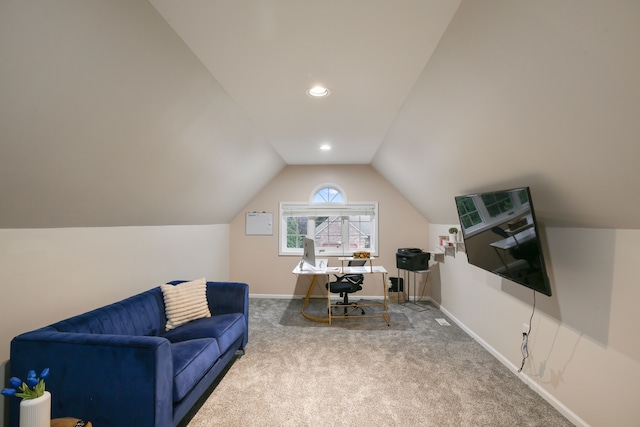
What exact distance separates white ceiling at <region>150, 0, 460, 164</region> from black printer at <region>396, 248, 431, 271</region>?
2.62 meters

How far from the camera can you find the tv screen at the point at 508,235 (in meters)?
2.02

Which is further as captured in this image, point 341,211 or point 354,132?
point 341,211

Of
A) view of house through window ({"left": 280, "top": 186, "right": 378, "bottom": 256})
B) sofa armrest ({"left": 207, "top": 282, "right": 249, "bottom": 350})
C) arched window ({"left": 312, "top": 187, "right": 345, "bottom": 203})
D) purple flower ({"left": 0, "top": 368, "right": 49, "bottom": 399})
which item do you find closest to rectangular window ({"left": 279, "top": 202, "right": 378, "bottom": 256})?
view of house through window ({"left": 280, "top": 186, "right": 378, "bottom": 256})

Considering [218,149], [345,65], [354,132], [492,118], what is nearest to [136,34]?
[345,65]

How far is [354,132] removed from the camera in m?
3.50

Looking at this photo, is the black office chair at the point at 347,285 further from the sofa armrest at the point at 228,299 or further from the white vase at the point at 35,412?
the white vase at the point at 35,412

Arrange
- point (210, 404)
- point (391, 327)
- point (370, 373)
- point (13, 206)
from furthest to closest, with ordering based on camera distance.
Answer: point (391, 327), point (370, 373), point (210, 404), point (13, 206)

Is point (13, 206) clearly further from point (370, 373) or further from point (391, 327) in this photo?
point (391, 327)

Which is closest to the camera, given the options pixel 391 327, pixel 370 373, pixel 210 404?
pixel 210 404

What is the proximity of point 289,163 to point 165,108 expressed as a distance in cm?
343

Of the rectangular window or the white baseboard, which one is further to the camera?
the rectangular window

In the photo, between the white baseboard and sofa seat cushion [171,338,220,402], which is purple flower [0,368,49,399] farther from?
the white baseboard

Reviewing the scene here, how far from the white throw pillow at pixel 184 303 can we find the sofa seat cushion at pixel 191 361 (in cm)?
61

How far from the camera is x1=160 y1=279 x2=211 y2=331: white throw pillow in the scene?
2865mm
